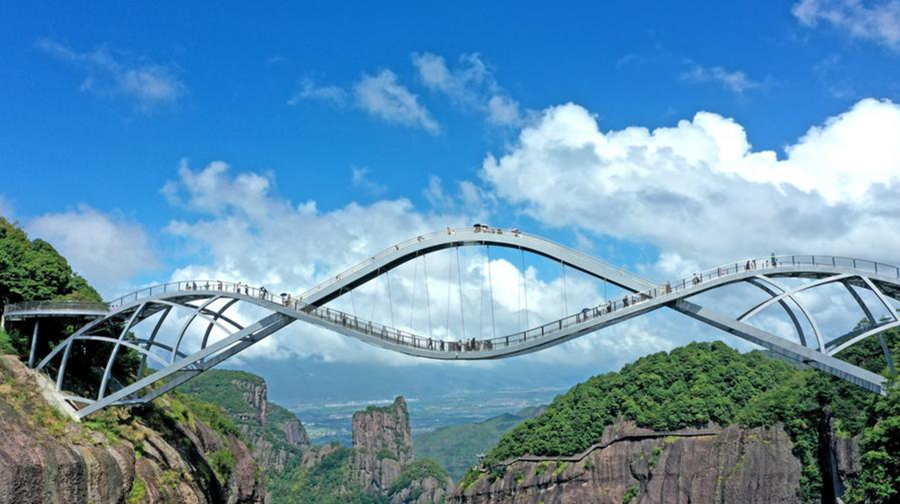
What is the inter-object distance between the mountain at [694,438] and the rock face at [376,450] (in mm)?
86117

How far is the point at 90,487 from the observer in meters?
33.6

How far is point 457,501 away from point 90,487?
73404 mm

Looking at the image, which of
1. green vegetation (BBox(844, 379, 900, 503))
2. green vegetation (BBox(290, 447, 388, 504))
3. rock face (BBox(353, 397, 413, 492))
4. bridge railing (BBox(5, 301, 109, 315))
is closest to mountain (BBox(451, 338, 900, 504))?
green vegetation (BBox(844, 379, 900, 503))

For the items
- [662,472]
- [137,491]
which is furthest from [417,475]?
[137,491]

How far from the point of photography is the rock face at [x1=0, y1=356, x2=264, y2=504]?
31.1 meters

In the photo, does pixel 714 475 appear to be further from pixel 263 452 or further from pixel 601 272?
pixel 263 452

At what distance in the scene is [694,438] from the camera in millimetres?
77688

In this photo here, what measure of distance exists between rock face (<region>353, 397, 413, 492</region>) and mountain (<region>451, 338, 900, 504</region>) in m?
86.1

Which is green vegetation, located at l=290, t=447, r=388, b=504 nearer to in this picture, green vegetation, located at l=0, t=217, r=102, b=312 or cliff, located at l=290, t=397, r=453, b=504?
cliff, located at l=290, t=397, r=453, b=504

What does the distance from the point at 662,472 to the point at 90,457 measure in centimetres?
5828

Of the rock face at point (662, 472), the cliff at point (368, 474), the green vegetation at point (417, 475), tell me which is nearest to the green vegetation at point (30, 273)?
the rock face at point (662, 472)

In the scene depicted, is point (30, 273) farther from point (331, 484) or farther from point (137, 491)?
point (331, 484)

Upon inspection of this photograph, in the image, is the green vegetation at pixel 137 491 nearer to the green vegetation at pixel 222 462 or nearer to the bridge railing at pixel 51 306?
the bridge railing at pixel 51 306

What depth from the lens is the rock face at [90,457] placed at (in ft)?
102
